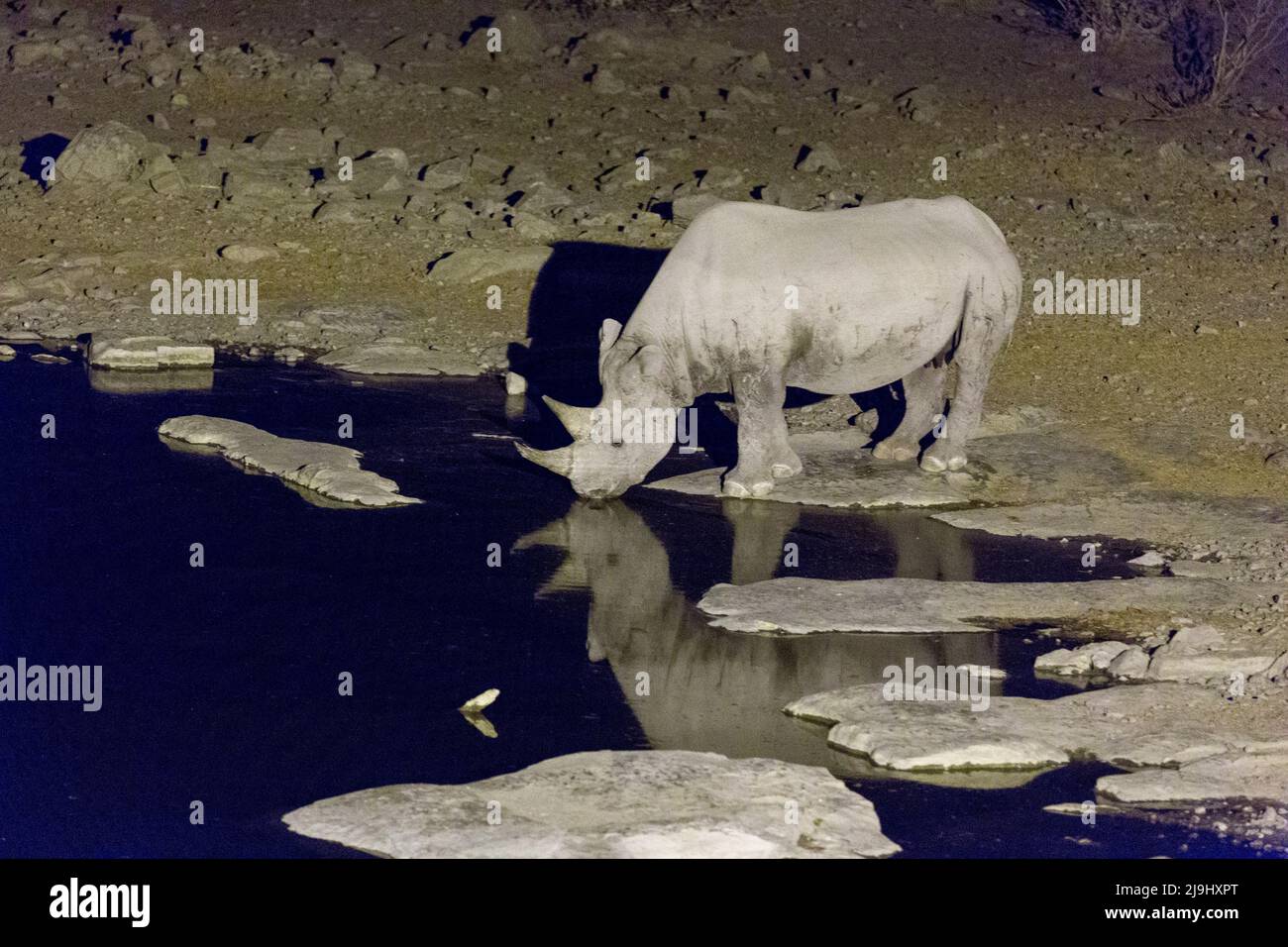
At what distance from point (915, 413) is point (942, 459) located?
482 millimetres

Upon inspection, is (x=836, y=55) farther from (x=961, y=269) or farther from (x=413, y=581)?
(x=413, y=581)

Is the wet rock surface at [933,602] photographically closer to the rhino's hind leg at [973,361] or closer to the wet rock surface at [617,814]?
the wet rock surface at [617,814]

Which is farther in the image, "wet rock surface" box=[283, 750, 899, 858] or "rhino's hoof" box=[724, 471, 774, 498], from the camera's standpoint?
"rhino's hoof" box=[724, 471, 774, 498]

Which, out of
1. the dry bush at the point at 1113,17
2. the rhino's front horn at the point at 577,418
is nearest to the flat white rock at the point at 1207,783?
the rhino's front horn at the point at 577,418

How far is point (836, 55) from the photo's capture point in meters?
23.4

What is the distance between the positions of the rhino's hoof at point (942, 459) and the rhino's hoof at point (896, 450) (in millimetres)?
280

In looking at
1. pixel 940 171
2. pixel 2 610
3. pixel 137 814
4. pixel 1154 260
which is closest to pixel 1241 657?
pixel 137 814

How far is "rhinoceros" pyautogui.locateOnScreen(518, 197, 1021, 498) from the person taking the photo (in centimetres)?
1169

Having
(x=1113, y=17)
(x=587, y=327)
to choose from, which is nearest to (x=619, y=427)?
(x=587, y=327)

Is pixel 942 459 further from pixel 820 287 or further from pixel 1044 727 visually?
pixel 1044 727

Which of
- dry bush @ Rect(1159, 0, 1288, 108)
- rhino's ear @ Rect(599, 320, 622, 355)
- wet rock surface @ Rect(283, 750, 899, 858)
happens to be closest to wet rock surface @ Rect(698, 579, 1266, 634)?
wet rock surface @ Rect(283, 750, 899, 858)

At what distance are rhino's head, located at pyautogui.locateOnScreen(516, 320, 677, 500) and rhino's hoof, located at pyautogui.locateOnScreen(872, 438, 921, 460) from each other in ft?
5.38

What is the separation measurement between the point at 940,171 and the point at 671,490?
29.1ft

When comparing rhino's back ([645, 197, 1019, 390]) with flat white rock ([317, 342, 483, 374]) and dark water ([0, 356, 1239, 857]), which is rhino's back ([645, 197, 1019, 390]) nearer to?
dark water ([0, 356, 1239, 857])
